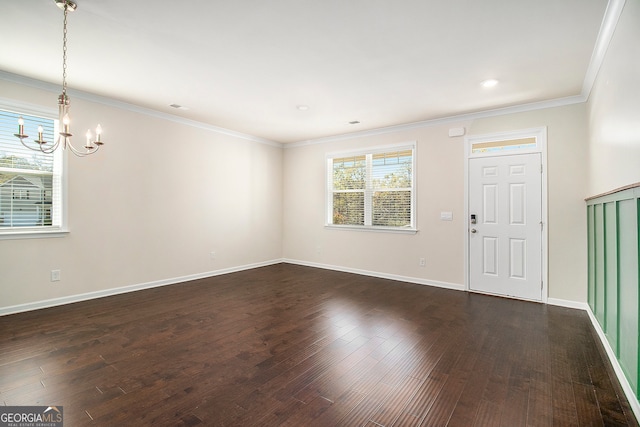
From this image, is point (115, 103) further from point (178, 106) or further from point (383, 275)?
point (383, 275)

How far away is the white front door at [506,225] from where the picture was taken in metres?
4.20

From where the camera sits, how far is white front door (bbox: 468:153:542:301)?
420 cm

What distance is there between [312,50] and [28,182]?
3690 millimetres

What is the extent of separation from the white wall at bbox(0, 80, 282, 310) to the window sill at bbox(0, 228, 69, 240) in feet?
0.17

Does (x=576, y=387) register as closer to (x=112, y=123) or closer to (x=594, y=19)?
(x=594, y=19)

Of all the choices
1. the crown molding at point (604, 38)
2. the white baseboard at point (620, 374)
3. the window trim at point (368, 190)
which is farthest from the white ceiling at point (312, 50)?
the white baseboard at point (620, 374)

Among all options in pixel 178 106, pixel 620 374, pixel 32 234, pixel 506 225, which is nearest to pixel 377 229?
pixel 506 225

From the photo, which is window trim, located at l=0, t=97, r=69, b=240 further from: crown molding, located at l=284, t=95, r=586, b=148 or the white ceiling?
crown molding, located at l=284, t=95, r=586, b=148

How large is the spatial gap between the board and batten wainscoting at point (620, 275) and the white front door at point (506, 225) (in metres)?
0.91

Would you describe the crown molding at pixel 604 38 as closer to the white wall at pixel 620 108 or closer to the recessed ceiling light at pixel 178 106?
the white wall at pixel 620 108

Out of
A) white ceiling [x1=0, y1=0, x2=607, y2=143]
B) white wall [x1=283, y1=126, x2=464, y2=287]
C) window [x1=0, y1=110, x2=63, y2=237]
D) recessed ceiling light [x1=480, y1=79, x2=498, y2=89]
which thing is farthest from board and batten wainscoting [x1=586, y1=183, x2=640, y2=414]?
window [x1=0, y1=110, x2=63, y2=237]

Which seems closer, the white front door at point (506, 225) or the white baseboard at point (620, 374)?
the white baseboard at point (620, 374)

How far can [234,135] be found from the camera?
5.95m

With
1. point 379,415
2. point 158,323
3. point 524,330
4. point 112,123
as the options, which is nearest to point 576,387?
point 524,330
